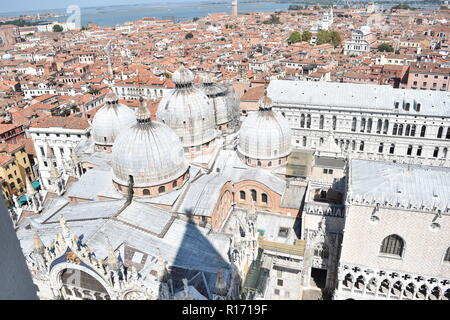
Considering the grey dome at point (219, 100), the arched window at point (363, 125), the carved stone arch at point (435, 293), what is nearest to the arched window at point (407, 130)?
the arched window at point (363, 125)

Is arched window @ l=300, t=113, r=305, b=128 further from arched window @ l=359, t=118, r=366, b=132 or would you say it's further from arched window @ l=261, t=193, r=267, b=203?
arched window @ l=261, t=193, r=267, b=203

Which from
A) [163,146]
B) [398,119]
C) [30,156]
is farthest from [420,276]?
[30,156]

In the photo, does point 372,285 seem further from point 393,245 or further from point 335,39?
point 335,39

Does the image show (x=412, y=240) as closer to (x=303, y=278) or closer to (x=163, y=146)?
(x=303, y=278)

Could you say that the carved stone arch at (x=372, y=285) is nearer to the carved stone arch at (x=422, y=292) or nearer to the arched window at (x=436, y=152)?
the carved stone arch at (x=422, y=292)

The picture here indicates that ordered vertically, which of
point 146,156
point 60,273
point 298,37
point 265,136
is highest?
point 146,156

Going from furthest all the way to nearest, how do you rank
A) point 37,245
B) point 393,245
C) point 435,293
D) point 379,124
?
1. point 379,124
2. point 435,293
3. point 393,245
4. point 37,245

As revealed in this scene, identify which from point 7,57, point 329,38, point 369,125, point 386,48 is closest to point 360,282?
point 369,125
